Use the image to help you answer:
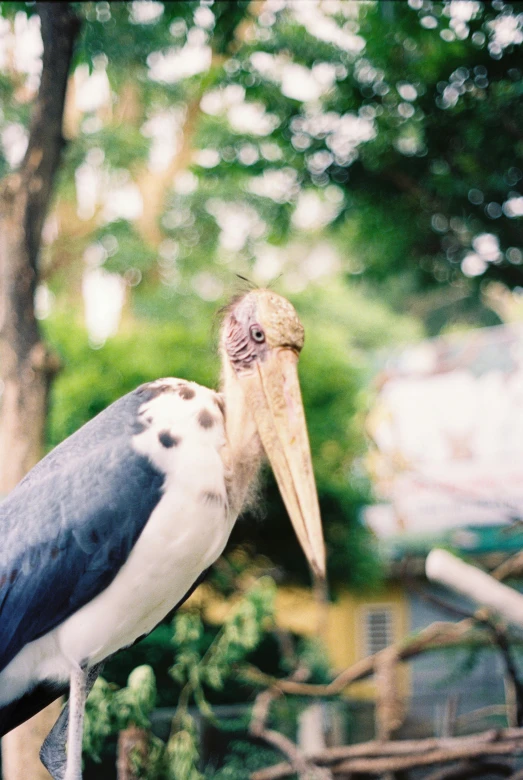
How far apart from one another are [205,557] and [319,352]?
5.36m

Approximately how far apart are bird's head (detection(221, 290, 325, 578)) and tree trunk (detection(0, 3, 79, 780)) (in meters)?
2.01

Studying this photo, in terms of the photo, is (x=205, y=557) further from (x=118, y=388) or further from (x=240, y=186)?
(x=240, y=186)

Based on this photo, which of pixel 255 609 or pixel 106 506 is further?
pixel 255 609

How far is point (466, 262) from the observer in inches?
229

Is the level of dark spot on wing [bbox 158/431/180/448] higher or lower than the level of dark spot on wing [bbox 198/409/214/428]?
lower

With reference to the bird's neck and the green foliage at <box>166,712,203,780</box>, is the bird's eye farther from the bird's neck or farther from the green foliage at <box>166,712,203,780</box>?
the green foliage at <box>166,712,203,780</box>

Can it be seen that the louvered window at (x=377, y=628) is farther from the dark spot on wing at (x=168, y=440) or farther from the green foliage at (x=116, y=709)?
the dark spot on wing at (x=168, y=440)

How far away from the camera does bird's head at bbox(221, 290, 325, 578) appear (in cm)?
232

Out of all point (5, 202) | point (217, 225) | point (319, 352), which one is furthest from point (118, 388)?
point (217, 225)

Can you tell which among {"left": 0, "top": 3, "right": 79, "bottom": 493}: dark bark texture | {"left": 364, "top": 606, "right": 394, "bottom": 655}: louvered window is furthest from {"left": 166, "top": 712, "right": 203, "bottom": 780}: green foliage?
{"left": 364, "top": 606, "right": 394, "bottom": 655}: louvered window

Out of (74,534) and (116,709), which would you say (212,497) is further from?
(116,709)

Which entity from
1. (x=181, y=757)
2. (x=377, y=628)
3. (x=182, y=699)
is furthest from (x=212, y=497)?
(x=377, y=628)

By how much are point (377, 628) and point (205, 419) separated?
988 cm

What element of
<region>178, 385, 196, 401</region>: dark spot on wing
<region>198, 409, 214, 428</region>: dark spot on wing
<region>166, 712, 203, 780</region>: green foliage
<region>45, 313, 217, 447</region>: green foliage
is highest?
<region>45, 313, 217, 447</region>: green foliage
